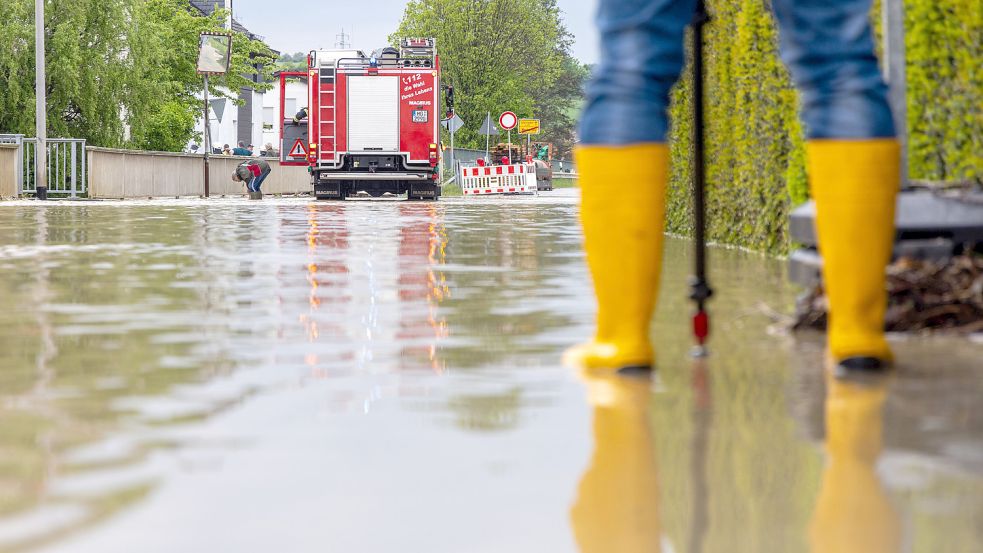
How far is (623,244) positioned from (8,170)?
1192 inches

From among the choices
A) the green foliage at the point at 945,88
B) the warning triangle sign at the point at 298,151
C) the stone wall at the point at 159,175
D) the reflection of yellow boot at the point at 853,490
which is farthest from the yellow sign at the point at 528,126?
the reflection of yellow boot at the point at 853,490

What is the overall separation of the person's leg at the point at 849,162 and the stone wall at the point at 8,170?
2986 centimetres

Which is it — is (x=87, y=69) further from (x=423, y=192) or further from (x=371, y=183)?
(x=423, y=192)

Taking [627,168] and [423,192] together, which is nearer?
[627,168]

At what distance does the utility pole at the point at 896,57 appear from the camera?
5512 mm

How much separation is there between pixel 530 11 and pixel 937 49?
257ft

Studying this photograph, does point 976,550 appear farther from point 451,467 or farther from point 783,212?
point 783,212

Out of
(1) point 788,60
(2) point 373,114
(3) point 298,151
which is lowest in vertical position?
(1) point 788,60

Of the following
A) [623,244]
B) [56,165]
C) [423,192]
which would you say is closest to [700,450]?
[623,244]

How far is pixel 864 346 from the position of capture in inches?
Result: 159

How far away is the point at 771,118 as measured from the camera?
Answer: 31.3ft

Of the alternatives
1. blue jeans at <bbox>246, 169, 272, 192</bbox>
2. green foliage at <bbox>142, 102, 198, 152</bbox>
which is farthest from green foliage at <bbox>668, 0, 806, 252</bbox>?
green foliage at <bbox>142, 102, 198, 152</bbox>

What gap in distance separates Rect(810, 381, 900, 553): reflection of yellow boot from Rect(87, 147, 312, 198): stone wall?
32.0 m

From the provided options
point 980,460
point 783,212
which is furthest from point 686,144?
point 980,460
